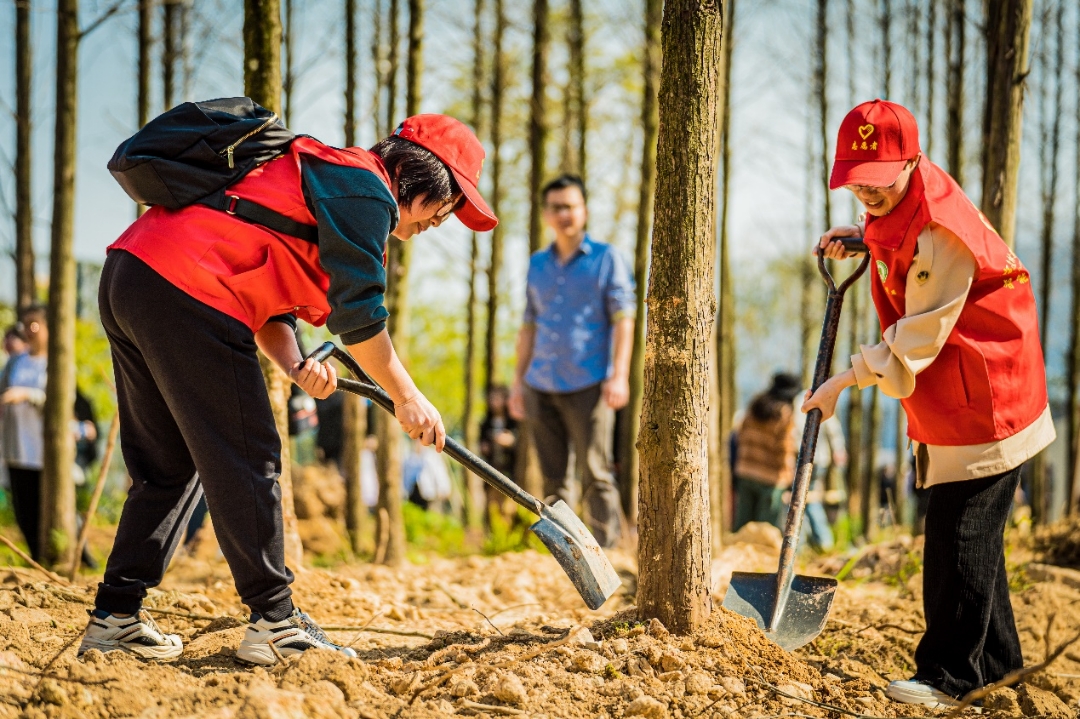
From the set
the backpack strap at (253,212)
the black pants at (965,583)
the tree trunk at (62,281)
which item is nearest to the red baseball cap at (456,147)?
the backpack strap at (253,212)

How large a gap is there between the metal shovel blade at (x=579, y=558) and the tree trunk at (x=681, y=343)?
174 millimetres

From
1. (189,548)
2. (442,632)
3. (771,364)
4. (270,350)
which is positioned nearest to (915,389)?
(442,632)

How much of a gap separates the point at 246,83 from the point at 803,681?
3280mm

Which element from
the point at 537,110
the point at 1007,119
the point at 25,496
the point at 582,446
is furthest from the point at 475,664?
the point at 537,110

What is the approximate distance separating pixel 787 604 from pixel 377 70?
22.6ft

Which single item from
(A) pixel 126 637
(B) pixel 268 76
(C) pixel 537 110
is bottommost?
(A) pixel 126 637

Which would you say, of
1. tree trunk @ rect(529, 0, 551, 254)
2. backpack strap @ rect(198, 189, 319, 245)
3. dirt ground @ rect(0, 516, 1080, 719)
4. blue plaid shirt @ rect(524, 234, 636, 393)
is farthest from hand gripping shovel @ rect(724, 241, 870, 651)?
tree trunk @ rect(529, 0, 551, 254)

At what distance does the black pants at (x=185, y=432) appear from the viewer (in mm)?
2598

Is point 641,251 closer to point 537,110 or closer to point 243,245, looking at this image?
point 537,110

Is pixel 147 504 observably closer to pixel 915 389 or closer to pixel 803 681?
pixel 803 681

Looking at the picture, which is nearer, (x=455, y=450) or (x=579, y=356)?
(x=455, y=450)

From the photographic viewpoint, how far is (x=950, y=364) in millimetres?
2949

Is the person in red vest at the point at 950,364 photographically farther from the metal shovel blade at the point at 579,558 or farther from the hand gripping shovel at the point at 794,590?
the metal shovel blade at the point at 579,558

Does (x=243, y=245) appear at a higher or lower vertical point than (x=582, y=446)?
higher
